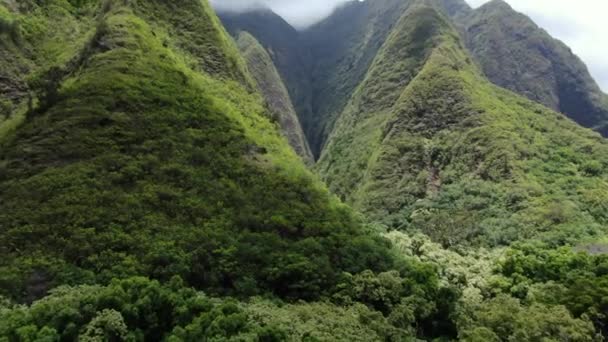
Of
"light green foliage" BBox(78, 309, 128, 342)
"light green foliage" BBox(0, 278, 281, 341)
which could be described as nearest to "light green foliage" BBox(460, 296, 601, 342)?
"light green foliage" BBox(0, 278, 281, 341)

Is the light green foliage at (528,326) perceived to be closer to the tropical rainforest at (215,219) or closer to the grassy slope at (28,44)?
the tropical rainforest at (215,219)

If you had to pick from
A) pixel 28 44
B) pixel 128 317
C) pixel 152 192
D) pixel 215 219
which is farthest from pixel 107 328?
pixel 28 44

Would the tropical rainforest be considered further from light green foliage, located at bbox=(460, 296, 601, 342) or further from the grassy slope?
the grassy slope

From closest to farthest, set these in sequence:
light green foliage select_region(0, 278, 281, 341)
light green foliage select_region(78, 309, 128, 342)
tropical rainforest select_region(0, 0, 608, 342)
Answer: light green foliage select_region(78, 309, 128, 342) < light green foliage select_region(0, 278, 281, 341) < tropical rainforest select_region(0, 0, 608, 342)

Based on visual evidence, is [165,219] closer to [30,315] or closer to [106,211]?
[106,211]

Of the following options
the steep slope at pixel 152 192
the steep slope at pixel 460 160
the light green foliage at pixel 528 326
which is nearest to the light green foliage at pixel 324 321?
the steep slope at pixel 152 192

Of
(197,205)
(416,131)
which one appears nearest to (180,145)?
(197,205)
